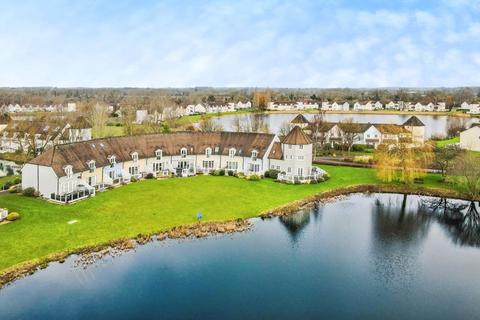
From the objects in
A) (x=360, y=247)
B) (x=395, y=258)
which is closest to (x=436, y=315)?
(x=395, y=258)

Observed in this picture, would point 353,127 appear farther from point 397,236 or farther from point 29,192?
point 29,192

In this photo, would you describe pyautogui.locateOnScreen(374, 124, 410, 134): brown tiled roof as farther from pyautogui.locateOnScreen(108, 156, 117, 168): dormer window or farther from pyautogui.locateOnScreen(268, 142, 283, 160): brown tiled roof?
pyautogui.locateOnScreen(108, 156, 117, 168): dormer window

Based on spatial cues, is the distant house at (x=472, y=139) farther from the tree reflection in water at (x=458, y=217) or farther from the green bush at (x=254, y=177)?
the green bush at (x=254, y=177)

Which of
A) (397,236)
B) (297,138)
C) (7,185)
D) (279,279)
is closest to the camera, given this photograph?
(279,279)

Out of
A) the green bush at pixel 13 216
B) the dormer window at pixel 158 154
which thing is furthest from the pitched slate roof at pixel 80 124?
the green bush at pixel 13 216

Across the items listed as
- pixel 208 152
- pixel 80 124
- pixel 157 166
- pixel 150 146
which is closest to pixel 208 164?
pixel 208 152

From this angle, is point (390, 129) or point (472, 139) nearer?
point (472, 139)
